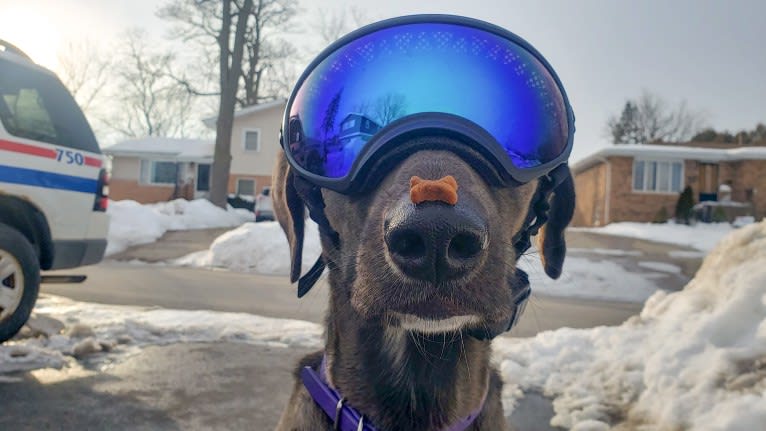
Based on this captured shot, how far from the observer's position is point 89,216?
→ 523cm

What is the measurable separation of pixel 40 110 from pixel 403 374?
14.2 feet

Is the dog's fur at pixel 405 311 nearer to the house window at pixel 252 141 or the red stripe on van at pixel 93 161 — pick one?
the red stripe on van at pixel 93 161

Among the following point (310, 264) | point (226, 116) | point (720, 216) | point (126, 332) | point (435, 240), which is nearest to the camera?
point (435, 240)

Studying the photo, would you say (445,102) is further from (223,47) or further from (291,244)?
(223,47)

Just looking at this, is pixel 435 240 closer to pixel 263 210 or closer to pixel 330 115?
pixel 330 115

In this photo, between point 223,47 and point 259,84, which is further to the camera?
point 259,84

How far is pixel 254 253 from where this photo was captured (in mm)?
12695

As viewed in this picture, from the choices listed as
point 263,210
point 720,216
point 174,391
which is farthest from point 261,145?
Answer: point 174,391

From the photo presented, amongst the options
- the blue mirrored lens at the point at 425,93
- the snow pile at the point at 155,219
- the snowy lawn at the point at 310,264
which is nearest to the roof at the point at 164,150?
the snow pile at the point at 155,219

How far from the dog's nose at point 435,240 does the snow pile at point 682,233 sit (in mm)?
17000

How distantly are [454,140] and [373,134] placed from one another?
0.85ft

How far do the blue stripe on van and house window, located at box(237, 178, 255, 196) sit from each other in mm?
29730

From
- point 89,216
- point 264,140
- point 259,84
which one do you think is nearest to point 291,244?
point 89,216

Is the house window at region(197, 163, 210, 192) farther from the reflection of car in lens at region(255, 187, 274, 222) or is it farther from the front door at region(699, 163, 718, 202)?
the front door at region(699, 163, 718, 202)
